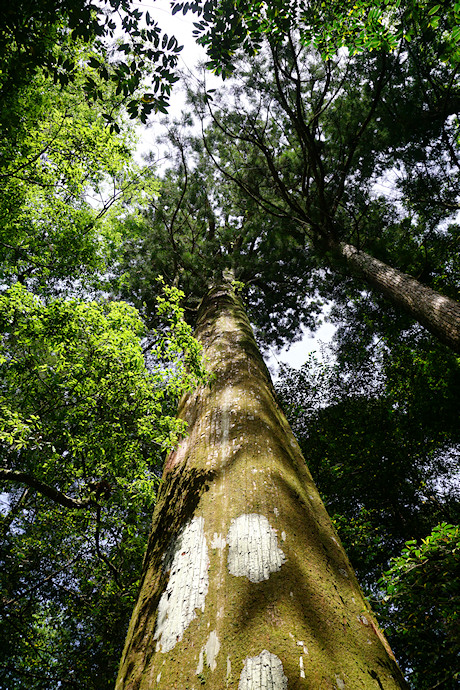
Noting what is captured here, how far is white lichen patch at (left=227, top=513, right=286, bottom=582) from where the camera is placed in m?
1.19

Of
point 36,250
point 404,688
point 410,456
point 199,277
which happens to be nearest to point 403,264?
point 410,456

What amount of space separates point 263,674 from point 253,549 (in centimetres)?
38

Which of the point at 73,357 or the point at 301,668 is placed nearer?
the point at 301,668

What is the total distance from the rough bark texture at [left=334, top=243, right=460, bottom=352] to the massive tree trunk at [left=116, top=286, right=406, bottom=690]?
2.72 metres

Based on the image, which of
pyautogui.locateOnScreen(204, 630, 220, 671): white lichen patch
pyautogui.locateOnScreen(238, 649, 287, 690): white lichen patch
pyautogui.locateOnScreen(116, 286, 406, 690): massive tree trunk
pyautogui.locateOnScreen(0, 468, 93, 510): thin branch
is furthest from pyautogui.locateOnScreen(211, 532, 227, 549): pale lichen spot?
pyautogui.locateOnScreen(0, 468, 93, 510): thin branch

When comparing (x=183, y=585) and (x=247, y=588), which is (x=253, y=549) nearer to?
(x=247, y=588)

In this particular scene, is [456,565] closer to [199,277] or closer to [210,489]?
[210,489]

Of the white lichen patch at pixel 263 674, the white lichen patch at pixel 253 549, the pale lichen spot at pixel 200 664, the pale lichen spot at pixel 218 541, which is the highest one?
the pale lichen spot at pixel 218 541

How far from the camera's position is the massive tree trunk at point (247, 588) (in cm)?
95

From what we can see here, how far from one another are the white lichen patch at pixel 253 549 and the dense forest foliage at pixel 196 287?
103 cm

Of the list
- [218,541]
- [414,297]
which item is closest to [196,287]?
[414,297]

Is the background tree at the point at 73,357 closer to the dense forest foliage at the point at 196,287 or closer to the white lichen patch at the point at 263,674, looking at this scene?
the dense forest foliage at the point at 196,287

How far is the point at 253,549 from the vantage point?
1255 millimetres

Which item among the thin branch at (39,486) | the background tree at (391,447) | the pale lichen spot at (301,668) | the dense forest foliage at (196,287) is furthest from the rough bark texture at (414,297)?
the thin branch at (39,486)
